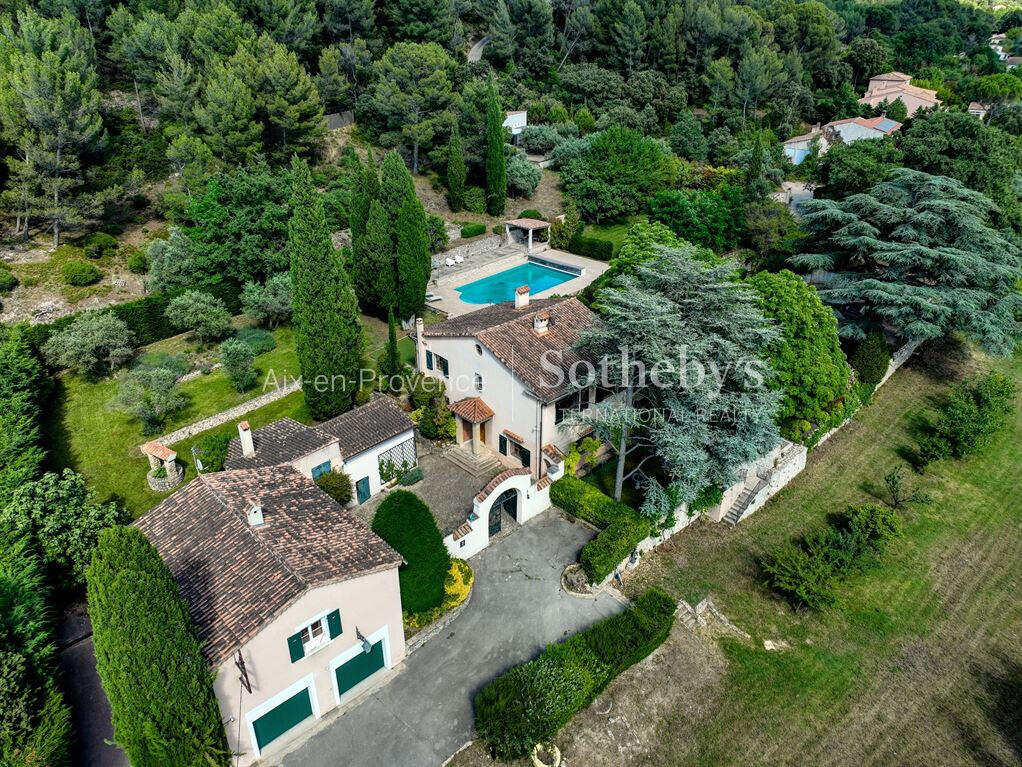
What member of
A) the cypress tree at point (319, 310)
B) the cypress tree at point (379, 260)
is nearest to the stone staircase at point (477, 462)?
the cypress tree at point (319, 310)

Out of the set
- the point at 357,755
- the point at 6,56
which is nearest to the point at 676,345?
the point at 357,755

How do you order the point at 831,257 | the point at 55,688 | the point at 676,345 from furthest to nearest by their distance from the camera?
1. the point at 831,257
2. the point at 676,345
3. the point at 55,688

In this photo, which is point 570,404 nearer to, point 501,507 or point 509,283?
point 501,507

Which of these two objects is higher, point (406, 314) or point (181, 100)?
point (181, 100)

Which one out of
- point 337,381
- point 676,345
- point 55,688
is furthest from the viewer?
point 337,381

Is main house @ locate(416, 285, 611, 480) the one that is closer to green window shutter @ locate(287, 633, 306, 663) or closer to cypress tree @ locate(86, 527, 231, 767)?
green window shutter @ locate(287, 633, 306, 663)

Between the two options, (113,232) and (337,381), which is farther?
(113,232)

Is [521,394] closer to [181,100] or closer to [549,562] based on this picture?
[549,562]
